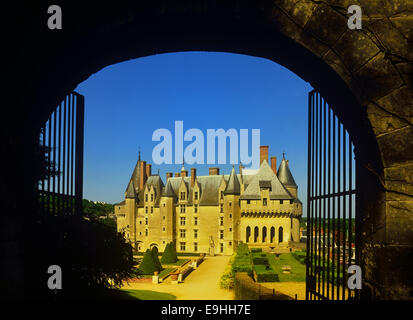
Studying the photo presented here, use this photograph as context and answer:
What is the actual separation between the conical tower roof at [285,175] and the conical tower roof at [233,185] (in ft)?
20.8

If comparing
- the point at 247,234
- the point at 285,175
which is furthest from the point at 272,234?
the point at 285,175

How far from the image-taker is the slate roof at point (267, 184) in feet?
144

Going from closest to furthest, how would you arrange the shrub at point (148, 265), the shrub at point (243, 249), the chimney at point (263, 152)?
the shrub at point (148, 265) < the shrub at point (243, 249) < the chimney at point (263, 152)

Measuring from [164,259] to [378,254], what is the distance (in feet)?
118

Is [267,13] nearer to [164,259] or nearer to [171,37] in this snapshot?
[171,37]

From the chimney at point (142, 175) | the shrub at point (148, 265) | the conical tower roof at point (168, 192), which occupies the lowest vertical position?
the shrub at point (148, 265)

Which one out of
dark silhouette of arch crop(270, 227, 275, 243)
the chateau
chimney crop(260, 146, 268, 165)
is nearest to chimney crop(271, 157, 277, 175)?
the chateau

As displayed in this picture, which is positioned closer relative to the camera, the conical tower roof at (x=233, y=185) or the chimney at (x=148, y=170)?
the conical tower roof at (x=233, y=185)

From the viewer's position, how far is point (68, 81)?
3486 millimetres

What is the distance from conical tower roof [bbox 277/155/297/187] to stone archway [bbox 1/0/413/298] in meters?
46.3

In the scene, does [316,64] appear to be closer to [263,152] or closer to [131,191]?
[263,152]

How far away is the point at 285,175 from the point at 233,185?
25.0 ft

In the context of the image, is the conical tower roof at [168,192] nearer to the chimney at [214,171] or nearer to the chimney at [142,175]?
the chimney at [142,175]

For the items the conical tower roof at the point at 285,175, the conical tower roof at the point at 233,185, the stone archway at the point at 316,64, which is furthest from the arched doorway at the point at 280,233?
the stone archway at the point at 316,64
